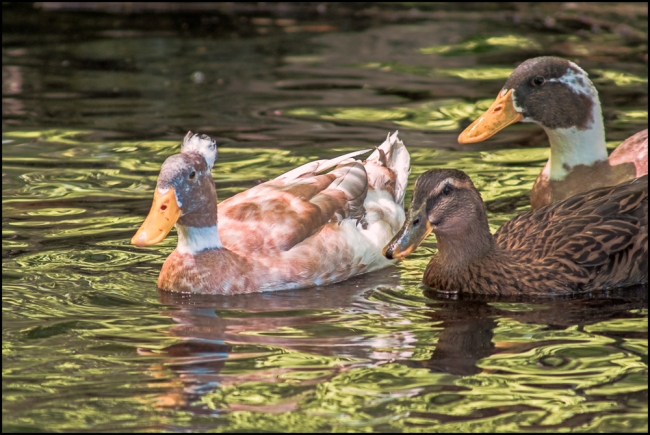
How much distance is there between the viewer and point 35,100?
13320 mm

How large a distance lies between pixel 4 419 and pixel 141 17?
458 inches

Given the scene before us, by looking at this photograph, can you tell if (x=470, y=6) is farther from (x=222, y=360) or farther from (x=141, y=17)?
(x=222, y=360)

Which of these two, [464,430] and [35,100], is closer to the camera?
[464,430]

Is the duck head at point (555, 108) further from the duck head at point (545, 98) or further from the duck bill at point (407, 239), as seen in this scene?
the duck bill at point (407, 239)

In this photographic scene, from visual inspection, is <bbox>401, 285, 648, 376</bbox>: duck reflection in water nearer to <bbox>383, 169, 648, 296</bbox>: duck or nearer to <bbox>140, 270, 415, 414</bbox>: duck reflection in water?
<bbox>383, 169, 648, 296</bbox>: duck

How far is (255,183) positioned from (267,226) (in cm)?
220

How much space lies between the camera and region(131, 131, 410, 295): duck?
798 centimetres

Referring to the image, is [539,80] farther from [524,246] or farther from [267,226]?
[267,226]

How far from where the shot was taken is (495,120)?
9.65 m

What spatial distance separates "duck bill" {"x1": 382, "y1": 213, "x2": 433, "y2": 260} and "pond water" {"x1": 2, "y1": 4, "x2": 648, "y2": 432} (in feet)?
1.17

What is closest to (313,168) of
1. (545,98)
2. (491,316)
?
(545,98)

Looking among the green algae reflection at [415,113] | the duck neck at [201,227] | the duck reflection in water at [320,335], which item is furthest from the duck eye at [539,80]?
the duck neck at [201,227]

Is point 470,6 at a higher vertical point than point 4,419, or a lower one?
higher

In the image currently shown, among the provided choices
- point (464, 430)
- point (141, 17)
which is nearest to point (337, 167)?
point (464, 430)
